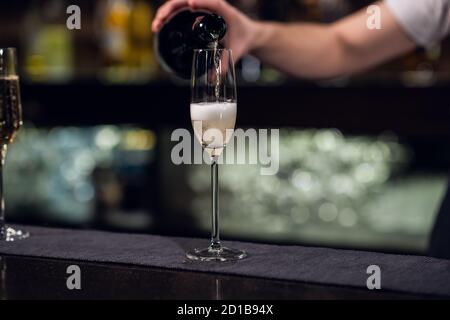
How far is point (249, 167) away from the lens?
2.83 m

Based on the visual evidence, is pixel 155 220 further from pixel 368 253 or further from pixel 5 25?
pixel 368 253

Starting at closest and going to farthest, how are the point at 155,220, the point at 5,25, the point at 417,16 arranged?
1. the point at 417,16
2. the point at 155,220
3. the point at 5,25

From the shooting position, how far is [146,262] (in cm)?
101

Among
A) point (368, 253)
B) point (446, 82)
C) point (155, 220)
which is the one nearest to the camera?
point (368, 253)

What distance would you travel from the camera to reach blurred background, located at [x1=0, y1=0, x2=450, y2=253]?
253cm

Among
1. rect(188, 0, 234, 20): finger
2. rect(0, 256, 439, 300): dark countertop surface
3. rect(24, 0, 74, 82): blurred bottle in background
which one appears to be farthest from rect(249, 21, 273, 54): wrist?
rect(24, 0, 74, 82): blurred bottle in background

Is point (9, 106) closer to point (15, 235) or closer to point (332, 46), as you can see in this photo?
point (15, 235)

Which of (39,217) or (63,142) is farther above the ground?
(63,142)

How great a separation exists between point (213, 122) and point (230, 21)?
43 cm

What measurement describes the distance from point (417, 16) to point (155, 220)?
1.49m

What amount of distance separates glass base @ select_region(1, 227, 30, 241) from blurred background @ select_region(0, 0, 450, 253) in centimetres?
131

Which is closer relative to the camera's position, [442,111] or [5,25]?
[442,111]

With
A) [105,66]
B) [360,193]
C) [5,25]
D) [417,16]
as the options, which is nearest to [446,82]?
[360,193]

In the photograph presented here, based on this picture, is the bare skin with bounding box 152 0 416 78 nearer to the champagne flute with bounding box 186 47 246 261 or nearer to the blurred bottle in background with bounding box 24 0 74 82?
the champagne flute with bounding box 186 47 246 261
